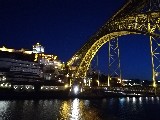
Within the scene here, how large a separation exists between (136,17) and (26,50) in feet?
282

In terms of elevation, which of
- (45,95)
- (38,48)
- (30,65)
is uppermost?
(38,48)

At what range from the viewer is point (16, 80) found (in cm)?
8269

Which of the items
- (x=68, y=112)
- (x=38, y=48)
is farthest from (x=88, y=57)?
(x=38, y=48)

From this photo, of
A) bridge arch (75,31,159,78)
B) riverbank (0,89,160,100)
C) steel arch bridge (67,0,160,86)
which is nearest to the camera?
steel arch bridge (67,0,160,86)

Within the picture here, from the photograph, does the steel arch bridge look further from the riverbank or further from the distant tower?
the distant tower

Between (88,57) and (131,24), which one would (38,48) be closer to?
(88,57)

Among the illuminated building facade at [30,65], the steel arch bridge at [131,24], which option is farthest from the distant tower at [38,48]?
the steel arch bridge at [131,24]

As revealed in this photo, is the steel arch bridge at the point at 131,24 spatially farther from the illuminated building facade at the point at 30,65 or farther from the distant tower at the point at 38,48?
the distant tower at the point at 38,48

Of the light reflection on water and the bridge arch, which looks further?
the bridge arch

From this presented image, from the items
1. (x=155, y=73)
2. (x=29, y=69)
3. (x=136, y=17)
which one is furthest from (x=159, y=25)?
(x=29, y=69)

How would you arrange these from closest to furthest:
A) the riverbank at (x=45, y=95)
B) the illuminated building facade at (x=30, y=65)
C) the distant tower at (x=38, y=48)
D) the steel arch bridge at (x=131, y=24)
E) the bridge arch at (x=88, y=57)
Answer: the steel arch bridge at (x=131, y=24) → the bridge arch at (x=88, y=57) → the riverbank at (x=45, y=95) → the illuminated building facade at (x=30, y=65) → the distant tower at (x=38, y=48)

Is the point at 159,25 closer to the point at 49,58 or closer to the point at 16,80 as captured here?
the point at 16,80

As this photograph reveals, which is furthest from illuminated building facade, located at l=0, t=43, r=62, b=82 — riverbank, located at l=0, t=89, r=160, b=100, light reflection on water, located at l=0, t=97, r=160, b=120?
light reflection on water, located at l=0, t=97, r=160, b=120

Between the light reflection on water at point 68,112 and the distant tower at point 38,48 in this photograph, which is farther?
the distant tower at point 38,48
